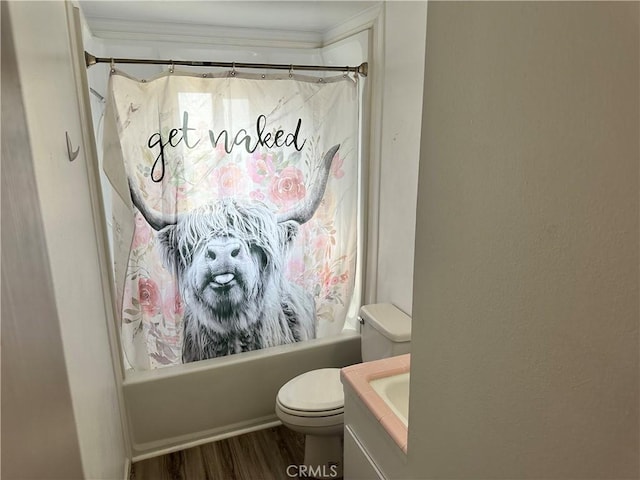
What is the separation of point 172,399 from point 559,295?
2119 mm

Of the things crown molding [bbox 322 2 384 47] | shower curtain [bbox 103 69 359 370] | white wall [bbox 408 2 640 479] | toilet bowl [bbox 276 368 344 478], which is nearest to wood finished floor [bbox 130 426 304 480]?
toilet bowl [bbox 276 368 344 478]

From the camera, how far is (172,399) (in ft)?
7.45

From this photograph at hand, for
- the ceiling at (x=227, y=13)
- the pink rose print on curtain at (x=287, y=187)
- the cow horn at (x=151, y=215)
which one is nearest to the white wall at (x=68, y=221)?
the cow horn at (x=151, y=215)

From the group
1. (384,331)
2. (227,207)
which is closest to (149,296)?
(227,207)

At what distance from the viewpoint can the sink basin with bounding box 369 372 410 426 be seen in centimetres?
148

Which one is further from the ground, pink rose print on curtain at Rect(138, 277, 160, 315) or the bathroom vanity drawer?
pink rose print on curtain at Rect(138, 277, 160, 315)

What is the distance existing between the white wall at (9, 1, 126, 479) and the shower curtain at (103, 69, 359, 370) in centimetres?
28

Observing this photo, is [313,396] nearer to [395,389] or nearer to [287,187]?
[395,389]

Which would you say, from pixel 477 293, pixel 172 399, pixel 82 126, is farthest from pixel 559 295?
pixel 172 399

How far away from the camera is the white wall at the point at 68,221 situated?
971 millimetres

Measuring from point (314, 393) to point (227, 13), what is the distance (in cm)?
193

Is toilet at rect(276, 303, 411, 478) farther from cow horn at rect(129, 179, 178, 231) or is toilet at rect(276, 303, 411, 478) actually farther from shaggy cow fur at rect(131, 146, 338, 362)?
cow horn at rect(129, 179, 178, 231)

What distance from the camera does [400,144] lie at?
6.97 feet

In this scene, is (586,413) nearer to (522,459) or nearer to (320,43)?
(522,459)
